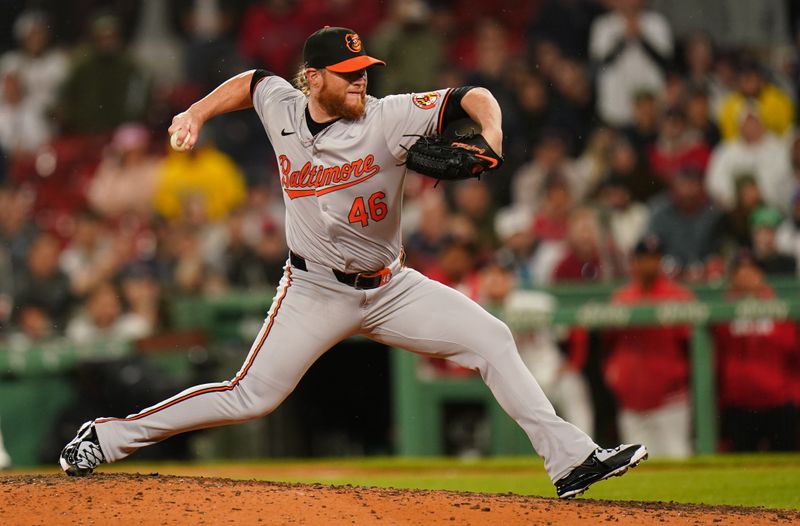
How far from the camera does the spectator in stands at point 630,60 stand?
38.2 feet

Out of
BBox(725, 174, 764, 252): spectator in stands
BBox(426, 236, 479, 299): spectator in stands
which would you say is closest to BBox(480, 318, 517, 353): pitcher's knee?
BBox(426, 236, 479, 299): spectator in stands

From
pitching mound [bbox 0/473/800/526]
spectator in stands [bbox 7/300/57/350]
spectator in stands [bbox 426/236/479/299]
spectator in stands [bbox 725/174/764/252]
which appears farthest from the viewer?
spectator in stands [bbox 7/300/57/350]

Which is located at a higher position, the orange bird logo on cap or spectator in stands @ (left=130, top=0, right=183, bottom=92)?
spectator in stands @ (left=130, top=0, right=183, bottom=92)

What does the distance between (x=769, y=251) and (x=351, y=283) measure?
203 inches

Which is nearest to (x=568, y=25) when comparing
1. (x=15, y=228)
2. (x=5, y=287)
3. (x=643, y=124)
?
(x=643, y=124)

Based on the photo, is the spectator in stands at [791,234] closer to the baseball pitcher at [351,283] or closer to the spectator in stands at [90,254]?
the baseball pitcher at [351,283]

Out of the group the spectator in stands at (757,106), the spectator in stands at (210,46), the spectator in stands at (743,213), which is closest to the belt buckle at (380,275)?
the spectator in stands at (743,213)

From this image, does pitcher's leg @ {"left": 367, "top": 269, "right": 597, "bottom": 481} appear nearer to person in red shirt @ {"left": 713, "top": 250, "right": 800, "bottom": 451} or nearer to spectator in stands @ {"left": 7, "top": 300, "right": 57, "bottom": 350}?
person in red shirt @ {"left": 713, "top": 250, "right": 800, "bottom": 451}

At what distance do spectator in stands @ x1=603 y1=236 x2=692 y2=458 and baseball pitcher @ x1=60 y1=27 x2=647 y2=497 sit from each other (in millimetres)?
3756

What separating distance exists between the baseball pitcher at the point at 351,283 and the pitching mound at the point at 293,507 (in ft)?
0.69

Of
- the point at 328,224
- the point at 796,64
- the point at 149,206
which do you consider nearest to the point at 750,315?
the point at 796,64

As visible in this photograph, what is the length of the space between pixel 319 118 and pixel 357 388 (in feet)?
17.2

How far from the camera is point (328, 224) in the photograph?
5.13 metres

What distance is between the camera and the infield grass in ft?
21.1
